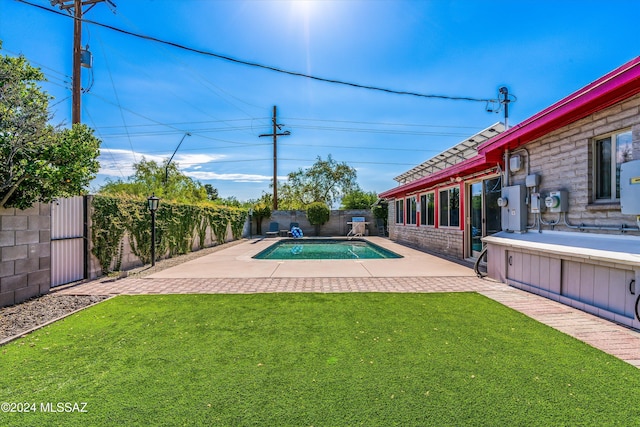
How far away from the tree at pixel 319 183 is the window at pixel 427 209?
17.2 metres

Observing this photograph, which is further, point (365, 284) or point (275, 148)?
point (275, 148)

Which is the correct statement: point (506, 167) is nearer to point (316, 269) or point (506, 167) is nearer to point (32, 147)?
point (316, 269)

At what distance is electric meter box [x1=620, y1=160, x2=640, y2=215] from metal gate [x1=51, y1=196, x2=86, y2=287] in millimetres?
8125

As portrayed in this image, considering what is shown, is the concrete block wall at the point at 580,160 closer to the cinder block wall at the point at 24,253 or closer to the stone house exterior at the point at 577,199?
the stone house exterior at the point at 577,199

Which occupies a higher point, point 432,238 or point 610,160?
point 610,160

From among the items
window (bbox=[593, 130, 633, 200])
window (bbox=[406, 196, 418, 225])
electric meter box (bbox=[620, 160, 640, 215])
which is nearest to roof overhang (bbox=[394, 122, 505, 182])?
window (bbox=[406, 196, 418, 225])

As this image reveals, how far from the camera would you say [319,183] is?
30.3 m

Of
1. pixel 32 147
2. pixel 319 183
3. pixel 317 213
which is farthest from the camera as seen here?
pixel 319 183

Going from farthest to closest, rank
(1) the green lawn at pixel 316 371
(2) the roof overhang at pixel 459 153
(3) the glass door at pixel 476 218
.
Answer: (2) the roof overhang at pixel 459 153, (3) the glass door at pixel 476 218, (1) the green lawn at pixel 316 371

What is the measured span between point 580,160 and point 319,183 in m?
25.8

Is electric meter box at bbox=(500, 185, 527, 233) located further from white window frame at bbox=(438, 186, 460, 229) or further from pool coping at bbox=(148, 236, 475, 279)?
white window frame at bbox=(438, 186, 460, 229)

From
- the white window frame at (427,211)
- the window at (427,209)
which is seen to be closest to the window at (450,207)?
the white window frame at (427,211)

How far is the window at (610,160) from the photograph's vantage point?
4265mm

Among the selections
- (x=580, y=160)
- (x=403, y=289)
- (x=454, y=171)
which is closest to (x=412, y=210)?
(x=454, y=171)
